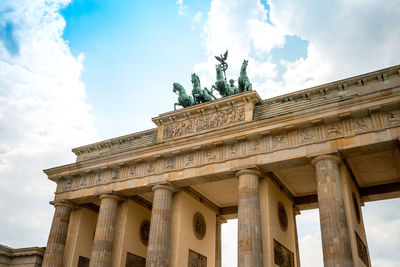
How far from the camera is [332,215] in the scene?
17.1m

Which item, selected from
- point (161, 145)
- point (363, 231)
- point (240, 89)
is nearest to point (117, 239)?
point (161, 145)

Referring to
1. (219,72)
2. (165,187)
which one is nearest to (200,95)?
(219,72)

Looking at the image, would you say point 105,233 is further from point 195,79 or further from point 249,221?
point 195,79

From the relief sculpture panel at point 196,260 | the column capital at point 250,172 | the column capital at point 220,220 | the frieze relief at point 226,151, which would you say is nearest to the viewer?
the frieze relief at point 226,151

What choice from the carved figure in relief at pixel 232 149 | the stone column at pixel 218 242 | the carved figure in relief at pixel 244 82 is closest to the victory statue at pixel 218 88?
the carved figure in relief at pixel 244 82

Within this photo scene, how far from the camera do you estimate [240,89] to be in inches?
966

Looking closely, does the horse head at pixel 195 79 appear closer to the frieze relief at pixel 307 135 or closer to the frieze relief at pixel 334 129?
the frieze relief at pixel 307 135

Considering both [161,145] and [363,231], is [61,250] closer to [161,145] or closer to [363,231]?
[161,145]

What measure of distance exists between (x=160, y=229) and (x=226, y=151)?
5593mm

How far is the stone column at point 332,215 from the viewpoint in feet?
53.5

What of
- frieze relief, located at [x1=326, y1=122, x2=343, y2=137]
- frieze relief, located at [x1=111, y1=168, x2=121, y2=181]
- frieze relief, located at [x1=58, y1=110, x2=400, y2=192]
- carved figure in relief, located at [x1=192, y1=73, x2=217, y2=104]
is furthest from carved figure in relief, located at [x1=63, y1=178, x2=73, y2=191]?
frieze relief, located at [x1=326, y1=122, x2=343, y2=137]

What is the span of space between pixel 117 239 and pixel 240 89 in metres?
11.9

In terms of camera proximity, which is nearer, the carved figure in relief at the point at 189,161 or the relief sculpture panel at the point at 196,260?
the carved figure in relief at the point at 189,161

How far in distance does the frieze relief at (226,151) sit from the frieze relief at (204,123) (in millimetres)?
1675
